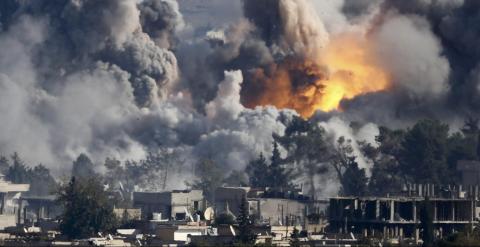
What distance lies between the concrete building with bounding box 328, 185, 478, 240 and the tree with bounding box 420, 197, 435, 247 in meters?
6.61

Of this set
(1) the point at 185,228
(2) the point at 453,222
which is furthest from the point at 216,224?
(2) the point at 453,222

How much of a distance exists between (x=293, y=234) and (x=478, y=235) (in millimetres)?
12476

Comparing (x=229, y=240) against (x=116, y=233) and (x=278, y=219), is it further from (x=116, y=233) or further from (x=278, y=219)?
(x=278, y=219)

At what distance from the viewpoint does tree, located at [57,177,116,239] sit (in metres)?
168

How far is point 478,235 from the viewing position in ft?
508

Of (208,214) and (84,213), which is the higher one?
(208,214)

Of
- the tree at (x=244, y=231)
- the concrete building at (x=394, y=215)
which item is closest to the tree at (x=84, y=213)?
the tree at (x=244, y=231)

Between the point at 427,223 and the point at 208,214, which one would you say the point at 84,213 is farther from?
the point at 427,223

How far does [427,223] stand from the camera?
157 m

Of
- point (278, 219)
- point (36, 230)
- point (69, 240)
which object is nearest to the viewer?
point (69, 240)

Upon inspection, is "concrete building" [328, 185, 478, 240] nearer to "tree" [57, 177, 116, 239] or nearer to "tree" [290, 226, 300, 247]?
"tree" [290, 226, 300, 247]

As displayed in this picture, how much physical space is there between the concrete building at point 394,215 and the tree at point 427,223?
661cm

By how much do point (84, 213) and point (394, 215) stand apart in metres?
23.2

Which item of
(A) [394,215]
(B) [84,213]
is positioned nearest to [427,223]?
(A) [394,215]
